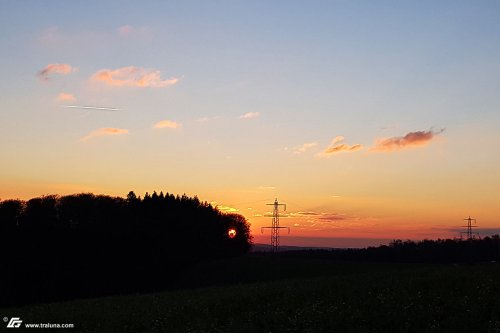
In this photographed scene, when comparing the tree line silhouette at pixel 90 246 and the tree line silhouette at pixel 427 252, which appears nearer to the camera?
the tree line silhouette at pixel 90 246

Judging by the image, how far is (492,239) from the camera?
472 feet

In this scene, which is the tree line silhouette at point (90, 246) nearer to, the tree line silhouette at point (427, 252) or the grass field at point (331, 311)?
the tree line silhouette at point (427, 252)

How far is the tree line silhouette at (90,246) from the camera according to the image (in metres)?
84.3

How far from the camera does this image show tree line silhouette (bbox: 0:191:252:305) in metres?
84.3

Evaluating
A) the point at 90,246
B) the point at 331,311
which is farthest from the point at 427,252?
the point at 331,311

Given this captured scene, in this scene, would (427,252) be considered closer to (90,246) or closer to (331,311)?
(90,246)

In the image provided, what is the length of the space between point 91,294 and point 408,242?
95.5m

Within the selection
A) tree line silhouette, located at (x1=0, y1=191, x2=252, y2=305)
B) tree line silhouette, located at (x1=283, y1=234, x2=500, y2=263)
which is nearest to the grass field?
tree line silhouette, located at (x1=0, y1=191, x2=252, y2=305)

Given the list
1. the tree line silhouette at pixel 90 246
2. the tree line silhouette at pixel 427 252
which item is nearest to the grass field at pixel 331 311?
the tree line silhouette at pixel 90 246

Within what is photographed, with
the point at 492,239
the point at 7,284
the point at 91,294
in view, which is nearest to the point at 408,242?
the point at 492,239

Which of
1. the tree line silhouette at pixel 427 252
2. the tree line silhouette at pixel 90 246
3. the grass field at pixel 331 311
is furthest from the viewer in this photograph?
the tree line silhouette at pixel 427 252

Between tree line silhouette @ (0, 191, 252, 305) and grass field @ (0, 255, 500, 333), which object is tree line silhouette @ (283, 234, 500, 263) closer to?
tree line silhouette @ (0, 191, 252, 305)

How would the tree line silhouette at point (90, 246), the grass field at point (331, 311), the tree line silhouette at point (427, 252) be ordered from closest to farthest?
1. the grass field at point (331, 311)
2. the tree line silhouette at point (90, 246)
3. the tree line silhouette at point (427, 252)

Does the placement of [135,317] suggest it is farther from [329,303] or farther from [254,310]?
[329,303]
